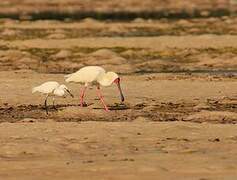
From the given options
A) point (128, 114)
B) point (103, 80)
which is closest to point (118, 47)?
point (103, 80)

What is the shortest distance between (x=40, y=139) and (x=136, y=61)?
18.2 meters

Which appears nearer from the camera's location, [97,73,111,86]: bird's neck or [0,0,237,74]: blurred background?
[97,73,111,86]: bird's neck

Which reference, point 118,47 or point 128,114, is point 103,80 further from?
point 118,47

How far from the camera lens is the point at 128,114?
64.5 feet

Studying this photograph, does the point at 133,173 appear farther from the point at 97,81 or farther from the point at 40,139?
the point at 97,81

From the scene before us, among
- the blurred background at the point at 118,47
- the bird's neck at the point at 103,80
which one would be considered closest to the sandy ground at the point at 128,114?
the blurred background at the point at 118,47

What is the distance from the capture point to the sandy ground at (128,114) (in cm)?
1379

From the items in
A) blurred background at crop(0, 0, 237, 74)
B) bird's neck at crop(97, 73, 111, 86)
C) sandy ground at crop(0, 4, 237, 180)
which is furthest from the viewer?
blurred background at crop(0, 0, 237, 74)

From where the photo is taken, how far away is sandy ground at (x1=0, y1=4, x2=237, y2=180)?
45.2 feet

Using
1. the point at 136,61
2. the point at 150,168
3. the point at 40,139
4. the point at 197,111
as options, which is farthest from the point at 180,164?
the point at 136,61

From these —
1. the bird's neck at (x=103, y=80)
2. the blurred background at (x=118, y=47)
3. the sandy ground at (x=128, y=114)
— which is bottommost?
the blurred background at (x=118, y=47)

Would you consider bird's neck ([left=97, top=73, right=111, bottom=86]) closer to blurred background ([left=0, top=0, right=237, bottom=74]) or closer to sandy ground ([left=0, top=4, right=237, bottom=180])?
sandy ground ([left=0, top=4, right=237, bottom=180])

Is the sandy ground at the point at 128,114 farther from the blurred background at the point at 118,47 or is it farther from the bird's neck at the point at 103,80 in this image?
the bird's neck at the point at 103,80

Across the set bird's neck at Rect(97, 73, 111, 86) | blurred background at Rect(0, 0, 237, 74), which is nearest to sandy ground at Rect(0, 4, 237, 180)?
blurred background at Rect(0, 0, 237, 74)
